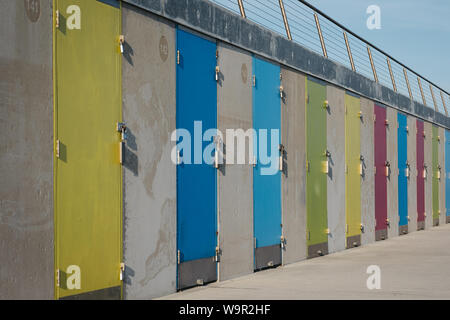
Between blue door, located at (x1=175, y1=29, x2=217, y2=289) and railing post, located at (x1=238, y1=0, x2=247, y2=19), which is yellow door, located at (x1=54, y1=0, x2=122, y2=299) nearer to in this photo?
blue door, located at (x1=175, y1=29, x2=217, y2=289)

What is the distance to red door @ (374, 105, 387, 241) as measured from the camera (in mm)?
15547

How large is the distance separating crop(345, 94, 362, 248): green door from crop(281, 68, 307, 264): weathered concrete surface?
237 centimetres

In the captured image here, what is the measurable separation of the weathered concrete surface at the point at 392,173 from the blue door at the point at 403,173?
305 millimetres

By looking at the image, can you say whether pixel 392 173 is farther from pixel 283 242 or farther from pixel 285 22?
pixel 283 242

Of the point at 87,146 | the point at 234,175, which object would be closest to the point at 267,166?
the point at 234,175

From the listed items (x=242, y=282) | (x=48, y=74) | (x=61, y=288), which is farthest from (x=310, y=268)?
(x=48, y=74)

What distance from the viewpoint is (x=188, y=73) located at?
8.41 m

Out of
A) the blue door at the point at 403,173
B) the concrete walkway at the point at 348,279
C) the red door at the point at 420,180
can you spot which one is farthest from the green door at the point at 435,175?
the concrete walkway at the point at 348,279

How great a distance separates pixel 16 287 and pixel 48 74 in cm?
192

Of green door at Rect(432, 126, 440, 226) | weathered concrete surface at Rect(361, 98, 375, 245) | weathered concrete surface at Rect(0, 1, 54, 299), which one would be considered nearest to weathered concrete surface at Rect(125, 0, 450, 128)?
weathered concrete surface at Rect(361, 98, 375, 245)

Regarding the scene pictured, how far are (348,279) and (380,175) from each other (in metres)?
7.50

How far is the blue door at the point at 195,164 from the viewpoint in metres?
8.20

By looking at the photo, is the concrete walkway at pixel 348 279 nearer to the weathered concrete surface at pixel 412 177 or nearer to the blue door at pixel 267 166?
the blue door at pixel 267 166

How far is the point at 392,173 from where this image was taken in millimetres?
16812
